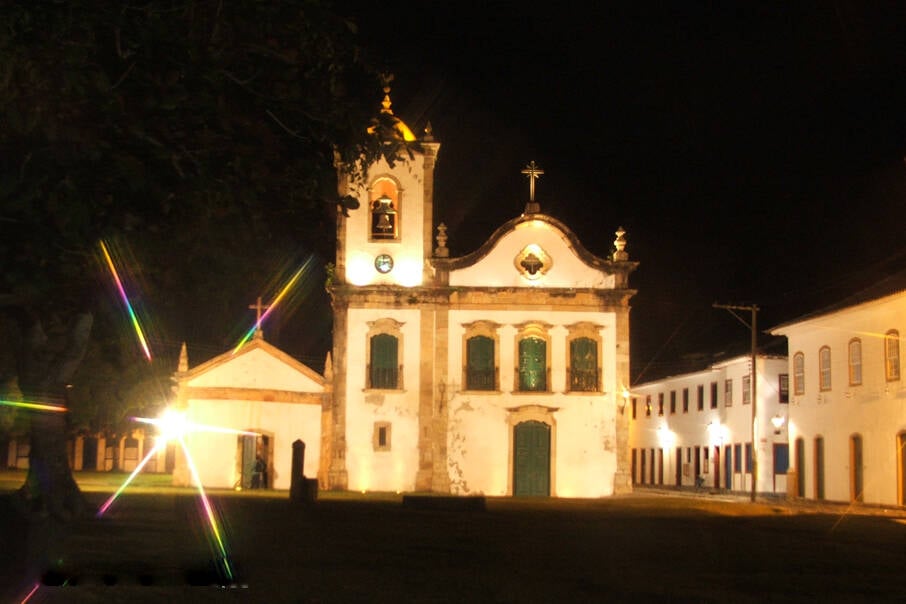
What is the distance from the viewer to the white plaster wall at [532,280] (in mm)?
37719

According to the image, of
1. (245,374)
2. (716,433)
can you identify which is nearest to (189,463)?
(245,374)

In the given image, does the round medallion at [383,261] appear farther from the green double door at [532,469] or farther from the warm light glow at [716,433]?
the warm light glow at [716,433]

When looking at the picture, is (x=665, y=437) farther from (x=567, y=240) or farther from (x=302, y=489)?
(x=302, y=489)

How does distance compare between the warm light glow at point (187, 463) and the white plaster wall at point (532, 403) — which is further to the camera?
the white plaster wall at point (532, 403)

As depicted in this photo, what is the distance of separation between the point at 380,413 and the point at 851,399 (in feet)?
47.1

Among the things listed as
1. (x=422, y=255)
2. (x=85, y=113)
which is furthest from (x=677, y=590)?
(x=422, y=255)

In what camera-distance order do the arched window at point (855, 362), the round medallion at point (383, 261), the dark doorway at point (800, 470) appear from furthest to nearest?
1. the dark doorway at point (800, 470)
2. the round medallion at point (383, 261)
3. the arched window at point (855, 362)

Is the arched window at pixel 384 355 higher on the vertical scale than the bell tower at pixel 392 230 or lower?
lower

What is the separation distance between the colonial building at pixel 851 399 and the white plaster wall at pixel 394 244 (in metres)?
13.1

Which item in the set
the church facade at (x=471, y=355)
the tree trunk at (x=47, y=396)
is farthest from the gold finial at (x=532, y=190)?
the tree trunk at (x=47, y=396)

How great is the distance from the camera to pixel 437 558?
46.2 ft

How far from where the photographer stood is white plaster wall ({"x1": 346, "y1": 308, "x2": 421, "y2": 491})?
36.8 metres

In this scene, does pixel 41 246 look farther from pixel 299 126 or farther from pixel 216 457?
pixel 216 457

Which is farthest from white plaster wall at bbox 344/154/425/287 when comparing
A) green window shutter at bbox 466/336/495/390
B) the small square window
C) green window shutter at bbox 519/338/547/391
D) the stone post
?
the stone post
